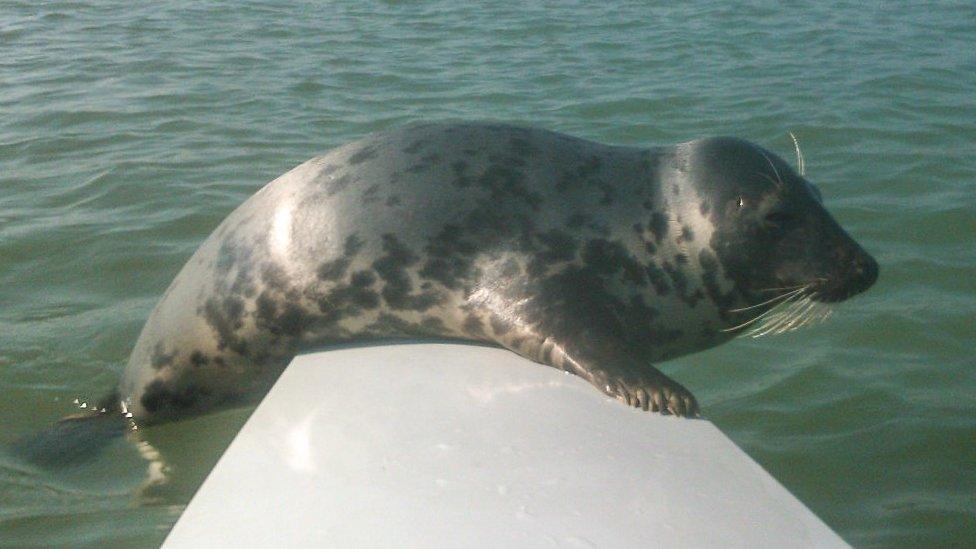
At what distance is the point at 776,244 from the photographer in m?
3.82

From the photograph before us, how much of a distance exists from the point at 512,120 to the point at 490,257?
4.61 m

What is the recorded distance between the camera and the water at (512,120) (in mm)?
3869

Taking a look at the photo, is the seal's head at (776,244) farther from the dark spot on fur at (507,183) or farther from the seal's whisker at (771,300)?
the dark spot on fur at (507,183)

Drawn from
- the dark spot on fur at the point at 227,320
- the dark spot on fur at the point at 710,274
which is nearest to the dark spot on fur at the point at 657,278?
the dark spot on fur at the point at 710,274

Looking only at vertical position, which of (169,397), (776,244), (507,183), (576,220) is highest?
(507,183)

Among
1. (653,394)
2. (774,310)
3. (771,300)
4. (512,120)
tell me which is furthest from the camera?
(512,120)

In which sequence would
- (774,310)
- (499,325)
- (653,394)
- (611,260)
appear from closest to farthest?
(653,394)
(499,325)
(611,260)
(774,310)

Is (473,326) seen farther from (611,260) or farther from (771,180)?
(771,180)

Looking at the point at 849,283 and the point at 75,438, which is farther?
the point at 75,438

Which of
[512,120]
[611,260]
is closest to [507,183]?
[611,260]

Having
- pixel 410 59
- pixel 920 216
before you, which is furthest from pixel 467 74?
pixel 920 216

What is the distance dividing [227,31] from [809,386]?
26.9 feet

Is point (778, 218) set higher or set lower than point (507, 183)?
lower

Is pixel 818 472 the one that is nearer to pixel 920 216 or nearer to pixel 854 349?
pixel 854 349
